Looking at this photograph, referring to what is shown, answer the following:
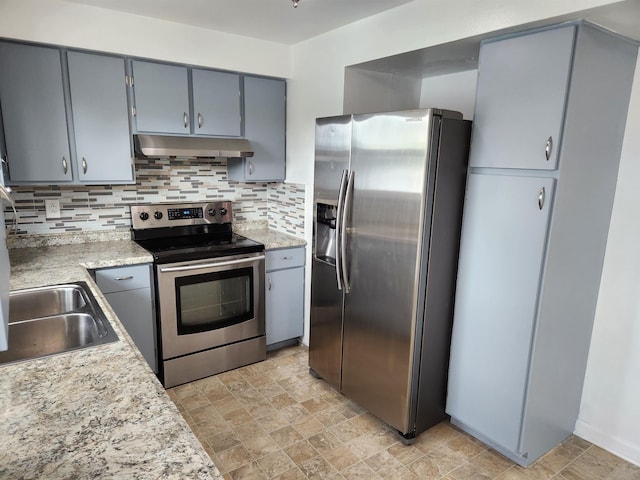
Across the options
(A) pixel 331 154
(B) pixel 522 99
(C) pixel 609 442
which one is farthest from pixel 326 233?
(C) pixel 609 442

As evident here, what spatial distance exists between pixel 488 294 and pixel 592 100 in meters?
0.99

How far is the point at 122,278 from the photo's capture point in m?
A: 2.54

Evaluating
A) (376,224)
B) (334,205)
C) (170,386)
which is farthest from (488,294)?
(170,386)

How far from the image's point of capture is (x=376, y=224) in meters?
2.26

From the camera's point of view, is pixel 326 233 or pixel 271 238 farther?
pixel 271 238

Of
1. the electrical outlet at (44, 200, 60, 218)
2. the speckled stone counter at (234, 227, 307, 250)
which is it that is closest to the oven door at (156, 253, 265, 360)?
the speckled stone counter at (234, 227, 307, 250)

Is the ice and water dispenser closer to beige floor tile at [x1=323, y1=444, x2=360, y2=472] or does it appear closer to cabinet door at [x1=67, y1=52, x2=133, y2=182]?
beige floor tile at [x1=323, y1=444, x2=360, y2=472]

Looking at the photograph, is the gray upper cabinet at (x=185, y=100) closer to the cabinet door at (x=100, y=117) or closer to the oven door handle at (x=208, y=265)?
the cabinet door at (x=100, y=117)

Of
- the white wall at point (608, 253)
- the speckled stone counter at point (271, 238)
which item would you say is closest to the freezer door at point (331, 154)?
the white wall at point (608, 253)

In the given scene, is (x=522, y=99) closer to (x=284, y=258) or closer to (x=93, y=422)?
(x=284, y=258)

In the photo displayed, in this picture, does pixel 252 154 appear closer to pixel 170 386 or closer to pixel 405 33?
pixel 405 33

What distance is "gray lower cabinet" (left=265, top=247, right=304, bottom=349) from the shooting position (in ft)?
10.3

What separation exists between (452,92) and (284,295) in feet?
6.09

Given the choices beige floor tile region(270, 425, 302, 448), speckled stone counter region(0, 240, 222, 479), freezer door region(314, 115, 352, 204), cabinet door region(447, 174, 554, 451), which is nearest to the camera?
speckled stone counter region(0, 240, 222, 479)
